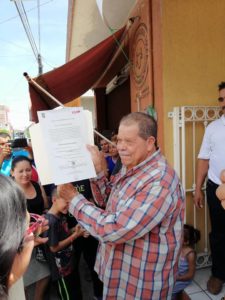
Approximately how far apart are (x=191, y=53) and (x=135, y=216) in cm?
204

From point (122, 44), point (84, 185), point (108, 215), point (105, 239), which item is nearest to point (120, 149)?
point (108, 215)

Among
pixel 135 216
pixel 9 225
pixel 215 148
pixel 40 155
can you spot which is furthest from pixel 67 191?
pixel 215 148

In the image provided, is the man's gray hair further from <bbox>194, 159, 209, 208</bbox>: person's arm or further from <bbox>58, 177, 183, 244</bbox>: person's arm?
<bbox>194, 159, 209, 208</bbox>: person's arm

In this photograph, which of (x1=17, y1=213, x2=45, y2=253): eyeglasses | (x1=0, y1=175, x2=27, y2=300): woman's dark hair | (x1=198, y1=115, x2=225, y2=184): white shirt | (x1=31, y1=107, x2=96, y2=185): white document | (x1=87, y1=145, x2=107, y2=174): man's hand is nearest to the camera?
(x1=0, y1=175, x2=27, y2=300): woman's dark hair

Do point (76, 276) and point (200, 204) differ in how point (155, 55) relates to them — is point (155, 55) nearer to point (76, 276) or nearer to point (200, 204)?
point (200, 204)

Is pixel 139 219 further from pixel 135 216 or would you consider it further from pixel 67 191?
pixel 67 191

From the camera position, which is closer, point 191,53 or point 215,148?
point 215,148

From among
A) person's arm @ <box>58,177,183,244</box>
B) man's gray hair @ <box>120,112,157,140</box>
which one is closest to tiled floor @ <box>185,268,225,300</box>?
person's arm @ <box>58,177,183,244</box>

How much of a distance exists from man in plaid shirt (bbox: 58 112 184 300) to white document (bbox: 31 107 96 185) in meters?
0.08

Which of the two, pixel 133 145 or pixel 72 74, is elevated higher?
pixel 72 74

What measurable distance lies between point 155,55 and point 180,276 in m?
2.20

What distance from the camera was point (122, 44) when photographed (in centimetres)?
346

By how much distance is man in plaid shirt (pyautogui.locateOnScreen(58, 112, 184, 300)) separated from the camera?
122cm

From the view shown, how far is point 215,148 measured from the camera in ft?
7.52
